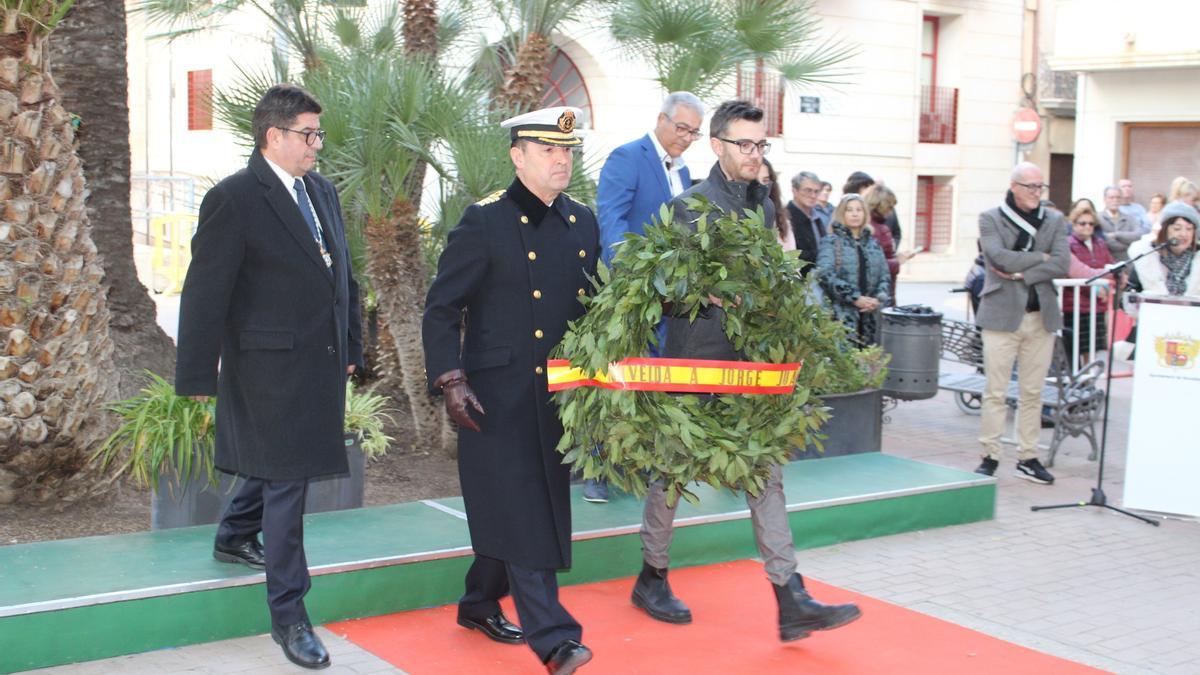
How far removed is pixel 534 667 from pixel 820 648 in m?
1.18

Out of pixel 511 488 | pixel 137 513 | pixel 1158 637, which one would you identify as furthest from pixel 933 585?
pixel 137 513

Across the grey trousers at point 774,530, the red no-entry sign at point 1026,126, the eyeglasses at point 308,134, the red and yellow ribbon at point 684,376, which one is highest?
the red no-entry sign at point 1026,126

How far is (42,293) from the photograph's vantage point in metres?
6.20

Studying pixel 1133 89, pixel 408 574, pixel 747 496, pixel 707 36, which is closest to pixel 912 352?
pixel 707 36

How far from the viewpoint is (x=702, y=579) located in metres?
6.25

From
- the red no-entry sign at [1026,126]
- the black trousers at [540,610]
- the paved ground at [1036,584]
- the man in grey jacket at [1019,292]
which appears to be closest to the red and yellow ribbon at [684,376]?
the black trousers at [540,610]

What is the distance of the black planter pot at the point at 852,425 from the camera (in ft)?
27.6

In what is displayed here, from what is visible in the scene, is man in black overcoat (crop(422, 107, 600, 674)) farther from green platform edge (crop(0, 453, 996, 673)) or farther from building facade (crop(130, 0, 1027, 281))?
building facade (crop(130, 0, 1027, 281))

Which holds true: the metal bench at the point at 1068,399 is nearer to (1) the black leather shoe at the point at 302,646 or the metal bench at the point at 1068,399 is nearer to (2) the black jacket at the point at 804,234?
(2) the black jacket at the point at 804,234

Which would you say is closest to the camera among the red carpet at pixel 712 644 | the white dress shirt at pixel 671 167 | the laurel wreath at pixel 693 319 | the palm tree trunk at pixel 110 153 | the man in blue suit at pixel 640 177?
the laurel wreath at pixel 693 319

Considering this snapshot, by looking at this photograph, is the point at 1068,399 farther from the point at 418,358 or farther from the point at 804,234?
the point at 418,358

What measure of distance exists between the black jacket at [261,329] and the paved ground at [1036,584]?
29.2 inches

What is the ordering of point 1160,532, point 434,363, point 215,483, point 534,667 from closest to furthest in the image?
point 434,363 → point 534,667 → point 215,483 → point 1160,532

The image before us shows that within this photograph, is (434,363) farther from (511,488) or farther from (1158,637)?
(1158,637)
